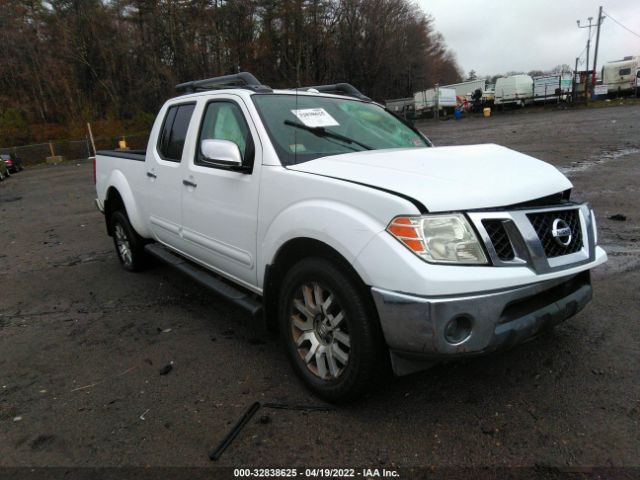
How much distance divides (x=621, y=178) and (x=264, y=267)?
28.4 ft

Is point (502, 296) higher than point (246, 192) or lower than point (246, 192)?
lower

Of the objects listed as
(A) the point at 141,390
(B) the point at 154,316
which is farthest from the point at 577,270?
(B) the point at 154,316

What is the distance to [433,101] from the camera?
41594 mm

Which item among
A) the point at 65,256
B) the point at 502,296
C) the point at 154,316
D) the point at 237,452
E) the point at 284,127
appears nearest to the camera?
the point at 502,296

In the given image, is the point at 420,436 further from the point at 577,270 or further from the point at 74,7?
the point at 74,7

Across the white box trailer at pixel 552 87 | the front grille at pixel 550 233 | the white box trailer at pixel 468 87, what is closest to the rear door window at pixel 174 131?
the front grille at pixel 550 233

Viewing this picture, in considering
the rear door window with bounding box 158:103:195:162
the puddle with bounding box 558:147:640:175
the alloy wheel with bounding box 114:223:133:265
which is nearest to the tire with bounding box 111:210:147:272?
the alloy wheel with bounding box 114:223:133:265

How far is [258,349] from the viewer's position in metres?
3.49

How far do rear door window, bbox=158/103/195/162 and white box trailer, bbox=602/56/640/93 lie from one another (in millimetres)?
43716

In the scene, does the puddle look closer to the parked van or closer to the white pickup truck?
the white pickup truck

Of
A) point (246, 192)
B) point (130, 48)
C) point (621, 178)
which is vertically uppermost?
point (130, 48)

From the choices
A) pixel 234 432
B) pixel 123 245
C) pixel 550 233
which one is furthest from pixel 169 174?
pixel 550 233

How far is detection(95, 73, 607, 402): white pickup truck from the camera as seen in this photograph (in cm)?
218

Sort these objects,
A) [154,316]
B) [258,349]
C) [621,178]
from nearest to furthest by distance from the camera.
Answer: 1. [258,349]
2. [154,316]
3. [621,178]
